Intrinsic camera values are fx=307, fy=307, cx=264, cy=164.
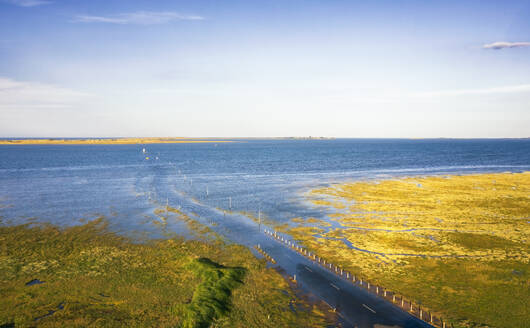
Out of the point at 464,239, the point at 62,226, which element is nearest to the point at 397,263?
the point at 464,239

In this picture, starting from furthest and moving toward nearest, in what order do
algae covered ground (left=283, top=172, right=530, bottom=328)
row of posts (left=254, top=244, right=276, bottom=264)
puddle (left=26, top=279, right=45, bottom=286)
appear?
row of posts (left=254, top=244, right=276, bottom=264) < puddle (left=26, top=279, right=45, bottom=286) < algae covered ground (left=283, top=172, right=530, bottom=328)

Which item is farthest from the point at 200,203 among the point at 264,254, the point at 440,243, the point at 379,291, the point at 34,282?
the point at 440,243

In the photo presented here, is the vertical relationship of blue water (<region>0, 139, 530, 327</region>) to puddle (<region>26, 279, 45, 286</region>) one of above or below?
above

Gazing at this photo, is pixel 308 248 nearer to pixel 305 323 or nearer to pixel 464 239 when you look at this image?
pixel 305 323

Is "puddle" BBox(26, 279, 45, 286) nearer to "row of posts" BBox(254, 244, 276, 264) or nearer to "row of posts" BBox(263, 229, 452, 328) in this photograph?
"row of posts" BBox(254, 244, 276, 264)

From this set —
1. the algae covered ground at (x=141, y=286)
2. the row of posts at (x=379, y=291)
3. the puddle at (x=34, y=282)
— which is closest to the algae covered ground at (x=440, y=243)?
the row of posts at (x=379, y=291)

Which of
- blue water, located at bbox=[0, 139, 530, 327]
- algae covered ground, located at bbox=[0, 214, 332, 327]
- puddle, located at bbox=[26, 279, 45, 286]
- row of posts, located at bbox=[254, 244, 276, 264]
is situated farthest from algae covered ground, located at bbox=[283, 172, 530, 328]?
puddle, located at bbox=[26, 279, 45, 286]
